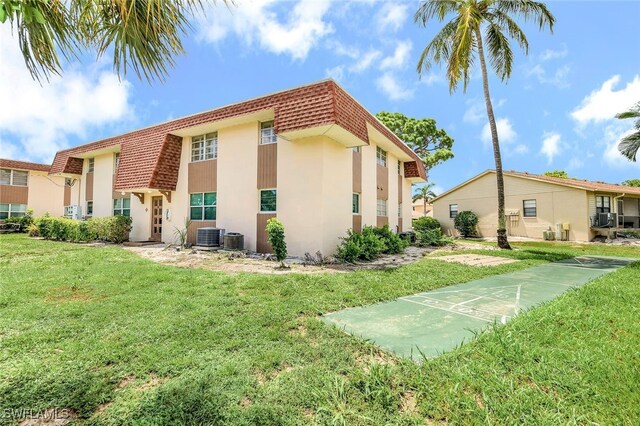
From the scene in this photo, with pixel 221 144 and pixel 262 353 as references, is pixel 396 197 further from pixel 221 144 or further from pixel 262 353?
pixel 262 353

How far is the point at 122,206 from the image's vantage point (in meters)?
16.2

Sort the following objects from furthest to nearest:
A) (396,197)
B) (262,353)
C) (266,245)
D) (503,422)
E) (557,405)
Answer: (396,197)
(266,245)
(262,353)
(557,405)
(503,422)

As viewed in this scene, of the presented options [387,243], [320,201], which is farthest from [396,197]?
[320,201]

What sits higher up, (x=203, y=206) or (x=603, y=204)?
(x=603, y=204)

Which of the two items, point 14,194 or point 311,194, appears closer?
point 311,194

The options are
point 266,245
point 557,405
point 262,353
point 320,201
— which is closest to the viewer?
point 557,405

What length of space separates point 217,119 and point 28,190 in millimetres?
21941

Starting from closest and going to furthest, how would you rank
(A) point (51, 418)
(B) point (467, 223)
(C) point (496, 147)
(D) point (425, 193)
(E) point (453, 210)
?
(A) point (51, 418) < (C) point (496, 147) < (B) point (467, 223) < (E) point (453, 210) < (D) point (425, 193)

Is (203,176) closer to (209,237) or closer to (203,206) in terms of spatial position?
(203,206)

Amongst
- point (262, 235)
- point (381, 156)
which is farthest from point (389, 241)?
point (381, 156)

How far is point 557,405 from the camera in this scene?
2.32 m

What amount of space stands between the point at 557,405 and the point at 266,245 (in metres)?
9.72

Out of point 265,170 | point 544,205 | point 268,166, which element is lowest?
point 544,205

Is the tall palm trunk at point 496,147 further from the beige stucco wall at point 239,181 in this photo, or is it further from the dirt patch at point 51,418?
the dirt patch at point 51,418
